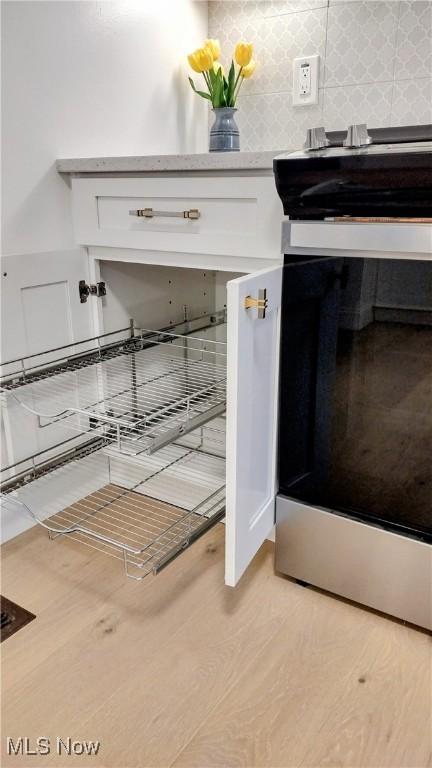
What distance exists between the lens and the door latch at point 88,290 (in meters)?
1.51

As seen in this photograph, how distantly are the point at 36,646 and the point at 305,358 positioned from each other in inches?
31.6

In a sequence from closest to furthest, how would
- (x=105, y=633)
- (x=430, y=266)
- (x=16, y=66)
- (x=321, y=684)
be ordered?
(x=430, y=266), (x=321, y=684), (x=105, y=633), (x=16, y=66)

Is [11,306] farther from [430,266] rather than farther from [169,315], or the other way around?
[430,266]

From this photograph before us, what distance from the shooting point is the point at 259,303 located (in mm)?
946

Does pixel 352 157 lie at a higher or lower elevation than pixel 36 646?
higher

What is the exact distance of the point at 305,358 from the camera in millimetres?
1119

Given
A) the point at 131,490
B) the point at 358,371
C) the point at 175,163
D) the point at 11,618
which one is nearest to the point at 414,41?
the point at 175,163

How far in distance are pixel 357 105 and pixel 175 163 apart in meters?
0.72

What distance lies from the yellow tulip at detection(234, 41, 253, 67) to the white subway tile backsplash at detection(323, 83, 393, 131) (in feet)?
0.84

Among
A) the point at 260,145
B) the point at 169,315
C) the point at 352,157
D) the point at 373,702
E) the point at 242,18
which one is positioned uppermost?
the point at 242,18

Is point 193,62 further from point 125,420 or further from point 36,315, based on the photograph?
point 125,420

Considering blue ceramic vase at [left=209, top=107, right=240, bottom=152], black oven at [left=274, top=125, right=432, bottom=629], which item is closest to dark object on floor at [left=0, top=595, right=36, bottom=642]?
black oven at [left=274, top=125, right=432, bottom=629]

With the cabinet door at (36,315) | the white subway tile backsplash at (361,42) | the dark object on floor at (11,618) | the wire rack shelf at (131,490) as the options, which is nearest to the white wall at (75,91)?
the cabinet door at (36,315)

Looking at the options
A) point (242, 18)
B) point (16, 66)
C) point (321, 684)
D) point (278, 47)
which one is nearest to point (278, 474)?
point (321, 684)
